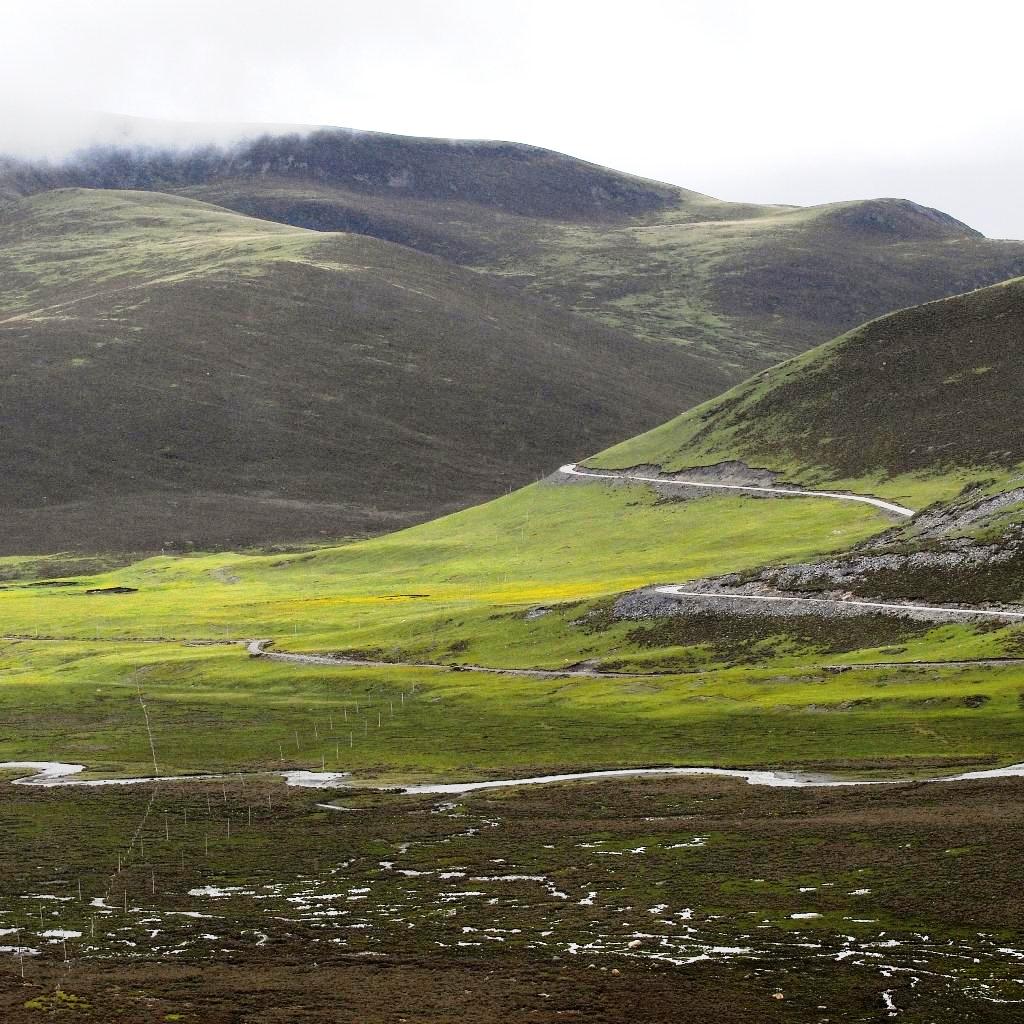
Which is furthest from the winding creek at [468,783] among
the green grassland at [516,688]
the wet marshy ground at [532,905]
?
the wet marshy ground at [532,905]

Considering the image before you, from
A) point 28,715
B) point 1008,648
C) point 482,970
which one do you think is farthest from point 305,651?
point 482,970

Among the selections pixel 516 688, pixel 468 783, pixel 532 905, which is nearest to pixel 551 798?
pixel 468 783

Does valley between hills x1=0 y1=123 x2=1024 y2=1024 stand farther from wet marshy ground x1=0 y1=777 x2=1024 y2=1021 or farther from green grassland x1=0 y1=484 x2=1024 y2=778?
green grassland x1=0 y1=484 x2=1024 y2=778

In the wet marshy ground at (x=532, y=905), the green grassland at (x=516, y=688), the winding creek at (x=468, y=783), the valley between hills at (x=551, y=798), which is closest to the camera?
the wet marshy ground at (x=532, y=905)

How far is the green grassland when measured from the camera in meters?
82.7

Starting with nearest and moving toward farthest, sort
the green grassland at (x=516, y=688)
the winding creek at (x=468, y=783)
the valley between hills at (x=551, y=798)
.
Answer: the valley between hills at (x=551, y=798) < the winding creek at (x=468, y=783) < the green grassland at (x=516, y=688)

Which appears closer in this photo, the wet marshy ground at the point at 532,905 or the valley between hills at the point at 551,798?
the wet marshy ground at the point at 532,905

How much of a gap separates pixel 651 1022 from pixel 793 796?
2959 centimetres

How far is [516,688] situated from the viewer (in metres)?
105

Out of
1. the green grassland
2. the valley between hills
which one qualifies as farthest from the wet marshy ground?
the green grassland

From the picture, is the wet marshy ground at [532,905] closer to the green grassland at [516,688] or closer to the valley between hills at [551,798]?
the valley between hills at [551,798]

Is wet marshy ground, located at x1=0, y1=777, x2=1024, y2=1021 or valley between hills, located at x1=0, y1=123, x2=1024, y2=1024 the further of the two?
valley between hills, located at x1=0, y1=123, x2=1024, y2=1024

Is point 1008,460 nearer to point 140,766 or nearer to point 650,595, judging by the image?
point 650,595

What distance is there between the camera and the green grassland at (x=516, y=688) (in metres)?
82.7
